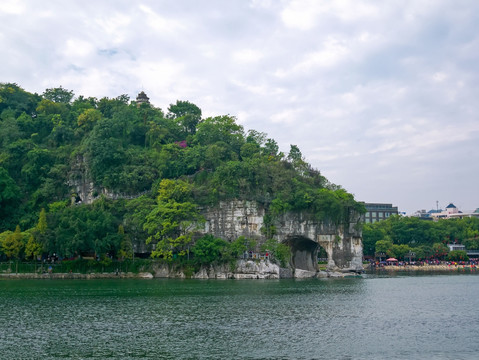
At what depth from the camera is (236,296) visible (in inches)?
1468

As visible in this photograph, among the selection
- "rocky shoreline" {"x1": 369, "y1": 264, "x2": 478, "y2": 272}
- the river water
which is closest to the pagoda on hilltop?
"rocky shoreline" {"x1": 369, "y1": 264, "x2": 478, "y2": 272}

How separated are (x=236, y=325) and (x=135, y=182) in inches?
1654

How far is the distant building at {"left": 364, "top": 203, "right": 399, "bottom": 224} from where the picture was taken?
137m

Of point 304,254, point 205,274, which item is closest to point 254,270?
point 205,274

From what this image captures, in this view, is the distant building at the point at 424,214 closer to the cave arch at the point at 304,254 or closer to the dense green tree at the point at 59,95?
the cave arch at the point at 304,254

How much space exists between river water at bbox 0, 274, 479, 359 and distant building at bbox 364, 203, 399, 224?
9852cm

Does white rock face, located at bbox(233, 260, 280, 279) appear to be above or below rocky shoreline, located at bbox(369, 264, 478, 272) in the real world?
above

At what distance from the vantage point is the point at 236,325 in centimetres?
2494

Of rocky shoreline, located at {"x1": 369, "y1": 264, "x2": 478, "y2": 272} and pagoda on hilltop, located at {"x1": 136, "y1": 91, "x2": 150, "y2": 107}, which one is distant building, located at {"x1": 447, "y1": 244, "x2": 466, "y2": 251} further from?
pagoda on hilltop, located at {"x1": 136, "y1": 91, "x2": 150, "y2": 107}

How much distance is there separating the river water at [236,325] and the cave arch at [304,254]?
84.3ft

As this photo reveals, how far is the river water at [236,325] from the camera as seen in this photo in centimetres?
1953

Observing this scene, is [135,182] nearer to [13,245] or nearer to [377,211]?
[13,245]

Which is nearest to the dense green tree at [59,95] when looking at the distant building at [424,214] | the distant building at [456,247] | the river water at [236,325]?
the river water at [236,325]

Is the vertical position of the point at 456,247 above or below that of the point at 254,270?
above
